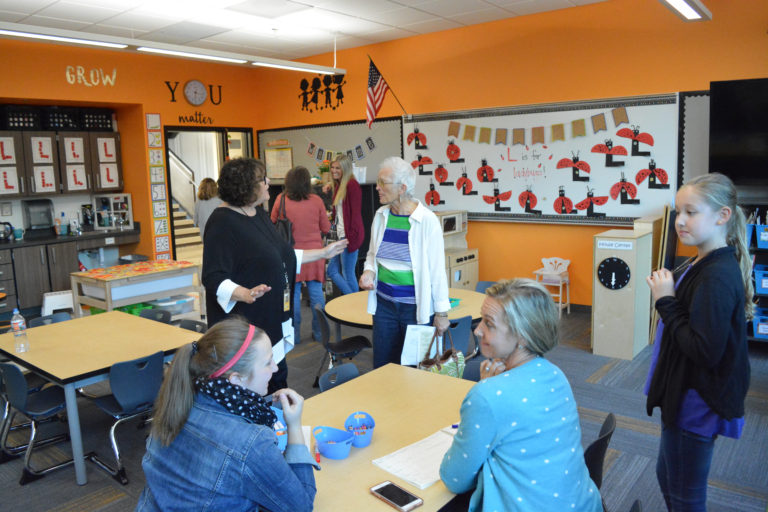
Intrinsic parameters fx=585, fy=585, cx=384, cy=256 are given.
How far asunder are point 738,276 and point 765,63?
445 centimetres

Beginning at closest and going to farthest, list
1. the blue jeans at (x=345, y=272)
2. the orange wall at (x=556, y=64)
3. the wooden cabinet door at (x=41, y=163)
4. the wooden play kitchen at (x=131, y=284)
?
the wooden play kitchen at (x=131, y=284)
the orange wall at (x=556, y=64)
the blue jeans at (x=345, y=272)
the wooden cabinet door at (x=41, y=163)

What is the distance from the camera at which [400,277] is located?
10.3 ft

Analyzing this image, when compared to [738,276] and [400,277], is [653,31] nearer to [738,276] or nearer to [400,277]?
[400,277]

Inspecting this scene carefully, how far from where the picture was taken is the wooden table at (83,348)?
3045 millimetres

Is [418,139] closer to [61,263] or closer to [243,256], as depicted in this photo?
[61,263]

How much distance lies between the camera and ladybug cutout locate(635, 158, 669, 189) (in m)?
5.74

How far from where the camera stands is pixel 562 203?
6445 millimetres

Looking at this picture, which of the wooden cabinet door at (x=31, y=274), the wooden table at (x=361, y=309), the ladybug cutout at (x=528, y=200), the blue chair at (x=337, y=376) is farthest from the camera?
the wooden cabinet door at (x=31, y=274)

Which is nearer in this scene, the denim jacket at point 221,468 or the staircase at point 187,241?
the denim jacket at point 221,468

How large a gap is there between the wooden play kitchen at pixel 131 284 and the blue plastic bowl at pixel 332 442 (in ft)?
12.7

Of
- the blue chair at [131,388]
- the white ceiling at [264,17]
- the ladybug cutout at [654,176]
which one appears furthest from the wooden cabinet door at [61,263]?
the ladybug cutout at [654,176]

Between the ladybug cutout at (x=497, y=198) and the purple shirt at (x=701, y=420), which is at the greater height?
the ladybug cutout at (x=497, y=198)

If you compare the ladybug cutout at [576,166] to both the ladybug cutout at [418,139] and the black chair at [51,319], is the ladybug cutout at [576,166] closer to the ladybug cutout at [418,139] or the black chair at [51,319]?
the ladybug cutout at [418,139]

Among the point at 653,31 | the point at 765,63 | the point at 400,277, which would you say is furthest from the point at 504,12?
the point at 400,277
